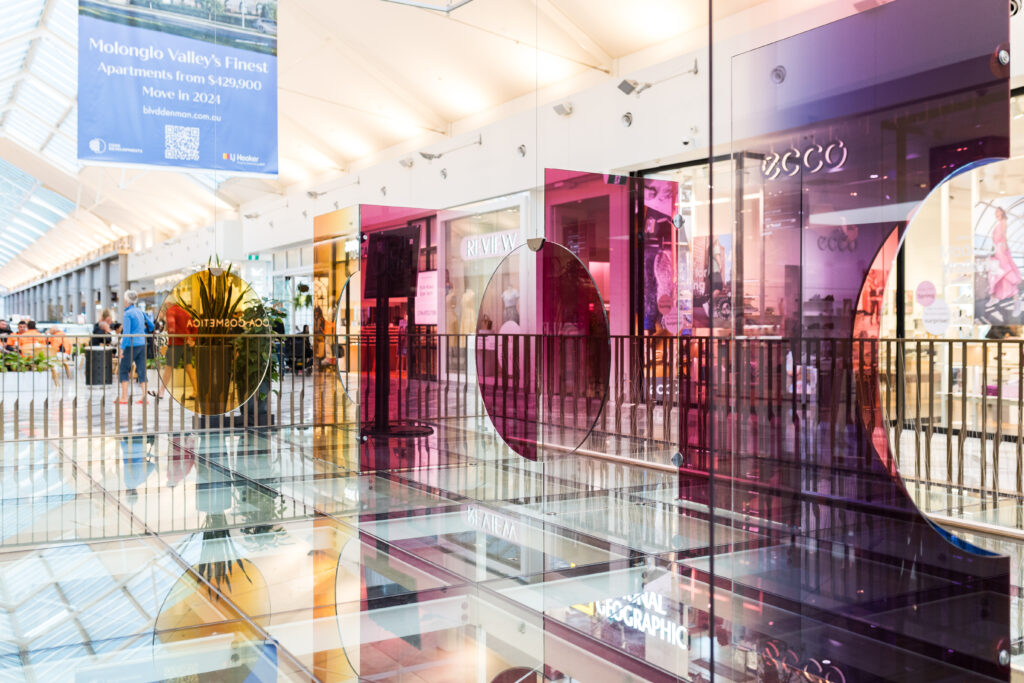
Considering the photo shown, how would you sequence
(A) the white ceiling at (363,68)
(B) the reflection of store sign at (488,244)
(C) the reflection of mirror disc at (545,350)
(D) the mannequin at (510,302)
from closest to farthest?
(C) the reflection of mirror disc at (545,350), (D) the mannequin at (510,302), (B) the reflection of store sign at (488,244), (A) the white ceiling at (363,68)

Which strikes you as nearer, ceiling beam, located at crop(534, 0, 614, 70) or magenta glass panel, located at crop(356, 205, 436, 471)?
magenta glass panel, located at crop(356, 205, 436, 471)

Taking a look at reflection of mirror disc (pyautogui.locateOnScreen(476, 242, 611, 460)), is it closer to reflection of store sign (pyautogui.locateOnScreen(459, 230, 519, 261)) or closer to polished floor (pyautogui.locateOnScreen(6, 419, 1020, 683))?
polished floor (pyautogui.locateOnScreen(6, 419, 1020, 683))

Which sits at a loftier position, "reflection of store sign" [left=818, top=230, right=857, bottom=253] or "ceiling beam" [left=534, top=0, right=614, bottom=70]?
"ceiling beam" [left=534, top=0, right=614, bottom=70]

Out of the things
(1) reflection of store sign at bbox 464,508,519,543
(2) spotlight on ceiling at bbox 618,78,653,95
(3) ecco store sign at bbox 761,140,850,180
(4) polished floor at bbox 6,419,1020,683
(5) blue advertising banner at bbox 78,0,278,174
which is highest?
(2) spotlight on ceiling at bbox 618,78,653,95

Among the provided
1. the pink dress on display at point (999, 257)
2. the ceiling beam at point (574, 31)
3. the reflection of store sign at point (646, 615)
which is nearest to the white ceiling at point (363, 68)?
the ceiling beam at point (574, 31)

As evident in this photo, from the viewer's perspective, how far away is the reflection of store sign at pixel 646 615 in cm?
227

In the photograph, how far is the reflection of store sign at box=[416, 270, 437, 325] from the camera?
6129mm

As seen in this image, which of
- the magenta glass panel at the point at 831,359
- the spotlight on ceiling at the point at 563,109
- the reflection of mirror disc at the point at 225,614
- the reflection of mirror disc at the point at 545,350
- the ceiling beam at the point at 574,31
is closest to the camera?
the magenta glass panel at the point at 831,359

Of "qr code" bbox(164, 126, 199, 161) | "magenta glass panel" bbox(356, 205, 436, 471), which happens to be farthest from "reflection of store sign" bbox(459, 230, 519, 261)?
"qr code" bbox(164, 126, 199, 161)

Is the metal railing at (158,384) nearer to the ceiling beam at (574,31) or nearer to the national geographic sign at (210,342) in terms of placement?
the national geographic sign at (210,342)

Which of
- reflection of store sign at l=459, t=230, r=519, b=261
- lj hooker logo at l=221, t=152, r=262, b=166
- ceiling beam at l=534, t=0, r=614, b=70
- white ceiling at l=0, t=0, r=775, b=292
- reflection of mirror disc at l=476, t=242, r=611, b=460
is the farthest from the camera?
ceiling beam at l=534, t=0, r=614, b=70

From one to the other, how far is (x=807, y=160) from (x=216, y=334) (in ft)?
19.2

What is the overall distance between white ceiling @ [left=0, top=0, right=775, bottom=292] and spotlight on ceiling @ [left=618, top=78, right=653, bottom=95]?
45cm

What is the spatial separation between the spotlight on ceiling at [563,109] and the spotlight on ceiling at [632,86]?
767 mm
